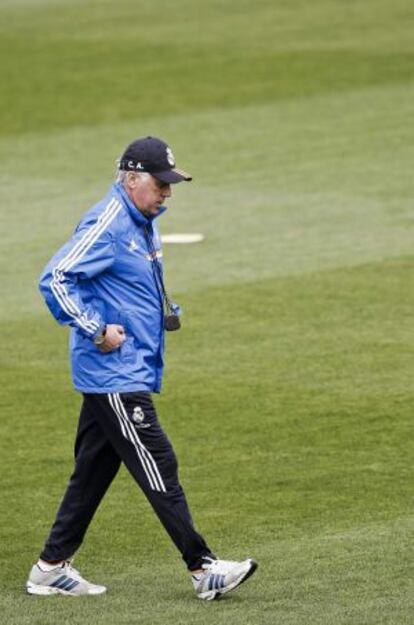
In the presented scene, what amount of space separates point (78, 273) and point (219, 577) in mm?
1507

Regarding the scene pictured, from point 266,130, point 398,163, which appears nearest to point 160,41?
point 266,130

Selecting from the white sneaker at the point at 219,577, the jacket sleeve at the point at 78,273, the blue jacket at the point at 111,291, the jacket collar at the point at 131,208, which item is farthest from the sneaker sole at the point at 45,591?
the jacket collar at the point at 131,208

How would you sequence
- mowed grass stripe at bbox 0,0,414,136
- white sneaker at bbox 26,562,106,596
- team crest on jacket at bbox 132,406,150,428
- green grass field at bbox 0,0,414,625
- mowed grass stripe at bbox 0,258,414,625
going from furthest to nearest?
mowed grass stripe at bbox 0,0,414,136, green grass field at bbox 0,0,414,625, white sneaker at bbox 26,562,106,596, mowed grass stripe at bbox 0,258,414,625, team crest on jacket at bbox 132,406,150,428

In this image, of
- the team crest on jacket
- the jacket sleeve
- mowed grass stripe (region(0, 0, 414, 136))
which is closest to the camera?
the jacket sleeve

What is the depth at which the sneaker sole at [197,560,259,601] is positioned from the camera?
8711mm

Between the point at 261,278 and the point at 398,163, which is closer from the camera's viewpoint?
the point at 261,278

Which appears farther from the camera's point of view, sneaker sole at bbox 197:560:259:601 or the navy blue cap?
the navy blue cap

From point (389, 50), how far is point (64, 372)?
60.4ft

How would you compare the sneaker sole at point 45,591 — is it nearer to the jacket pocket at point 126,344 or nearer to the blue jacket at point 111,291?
the blue jacket at point 111,291

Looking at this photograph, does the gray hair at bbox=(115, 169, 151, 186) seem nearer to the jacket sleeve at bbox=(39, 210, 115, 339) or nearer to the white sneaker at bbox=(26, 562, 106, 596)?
the jacket sleeve at bbox=(39, 210, 115, 339)

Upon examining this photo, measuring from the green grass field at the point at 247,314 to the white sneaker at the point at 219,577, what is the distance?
7cm

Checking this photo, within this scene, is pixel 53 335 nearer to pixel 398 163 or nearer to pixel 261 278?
pixel 261 278

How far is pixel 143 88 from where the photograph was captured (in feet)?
95.1

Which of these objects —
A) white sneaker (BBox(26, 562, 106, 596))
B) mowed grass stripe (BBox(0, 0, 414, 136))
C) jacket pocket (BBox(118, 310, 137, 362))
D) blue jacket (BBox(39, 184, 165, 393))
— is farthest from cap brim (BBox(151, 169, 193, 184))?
mowed grass stripe (BBox(0, 0, 414, 136))
